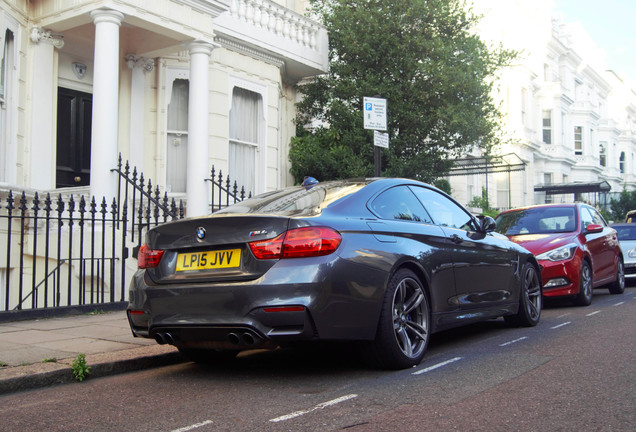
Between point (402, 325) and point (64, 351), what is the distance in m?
→ 2.85

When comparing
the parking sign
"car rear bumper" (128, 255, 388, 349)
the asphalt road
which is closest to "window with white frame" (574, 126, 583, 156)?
the parking sign

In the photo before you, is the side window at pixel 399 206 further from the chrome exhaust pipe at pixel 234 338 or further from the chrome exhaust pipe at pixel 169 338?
the chrome exhaust pipe at pixel 169 338

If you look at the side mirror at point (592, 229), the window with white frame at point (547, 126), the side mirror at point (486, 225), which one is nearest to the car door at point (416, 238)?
the side mirror at point (486, 225)

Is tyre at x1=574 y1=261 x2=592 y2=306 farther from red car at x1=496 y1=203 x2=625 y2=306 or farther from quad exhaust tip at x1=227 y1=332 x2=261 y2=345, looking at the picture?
quad exhaust tip at x1=227 y1=332 x2=261 y2=345

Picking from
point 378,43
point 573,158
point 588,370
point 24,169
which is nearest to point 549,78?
point 573,158

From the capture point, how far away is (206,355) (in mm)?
5711

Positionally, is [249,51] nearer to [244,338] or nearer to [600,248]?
[600,248]

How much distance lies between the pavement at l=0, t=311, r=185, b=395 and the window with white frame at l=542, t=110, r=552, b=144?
37.3m

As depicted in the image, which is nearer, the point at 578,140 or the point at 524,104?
the point at 524,104

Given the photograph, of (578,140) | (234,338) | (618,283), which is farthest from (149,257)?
(578,140)

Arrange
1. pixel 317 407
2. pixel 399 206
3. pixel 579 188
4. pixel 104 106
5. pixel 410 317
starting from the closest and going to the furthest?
1. pixel 317 407
2. pixel 410 317
3. pixel 399 206
4. pixel 104 106
5. pixel 579 188

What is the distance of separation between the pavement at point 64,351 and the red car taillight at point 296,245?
5.43 feet

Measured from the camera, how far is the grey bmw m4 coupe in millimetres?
4504

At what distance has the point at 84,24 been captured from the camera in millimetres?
11164
